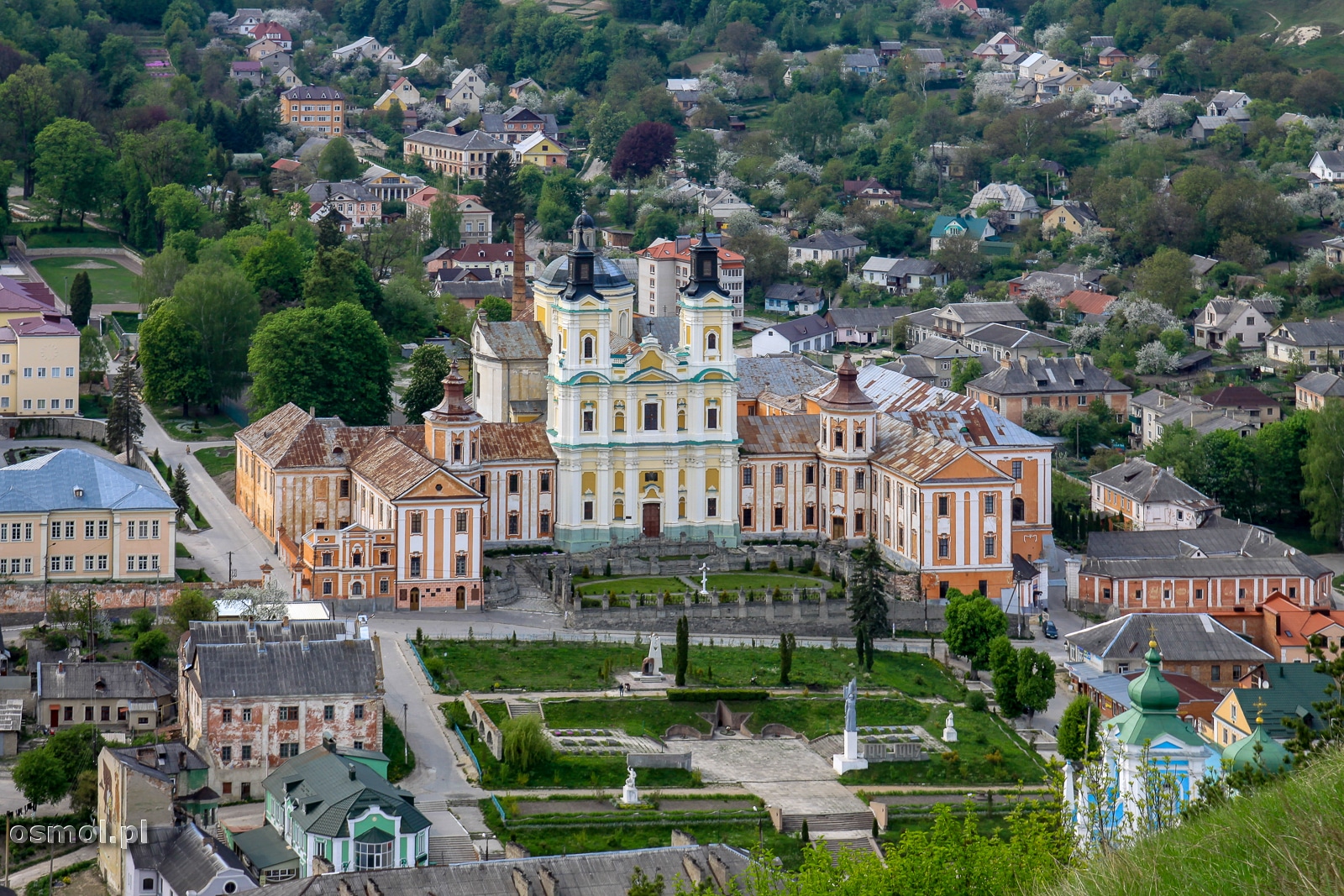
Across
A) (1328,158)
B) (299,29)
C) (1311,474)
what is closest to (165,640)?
(1311,474)

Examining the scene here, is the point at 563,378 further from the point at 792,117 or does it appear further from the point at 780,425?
the point at 792,117

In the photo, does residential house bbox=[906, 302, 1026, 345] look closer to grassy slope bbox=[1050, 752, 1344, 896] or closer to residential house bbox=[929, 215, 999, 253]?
residential house bbox=[929, 215, 999, 253]

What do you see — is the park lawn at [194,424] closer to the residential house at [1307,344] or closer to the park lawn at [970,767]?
the park lawn at [970,767]

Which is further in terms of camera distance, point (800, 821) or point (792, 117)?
point (792, 117)

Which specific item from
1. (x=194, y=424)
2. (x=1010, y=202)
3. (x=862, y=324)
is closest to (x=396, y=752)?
(x=194, y=424)

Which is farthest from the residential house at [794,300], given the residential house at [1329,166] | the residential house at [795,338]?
the residential house at [1329,166]
